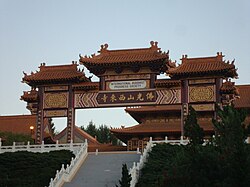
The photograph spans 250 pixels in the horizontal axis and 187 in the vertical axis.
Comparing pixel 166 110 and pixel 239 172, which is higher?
pixel 166 110

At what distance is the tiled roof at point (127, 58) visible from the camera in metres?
33.4

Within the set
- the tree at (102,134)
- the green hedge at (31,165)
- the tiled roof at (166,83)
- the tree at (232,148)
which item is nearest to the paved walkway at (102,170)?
the green hedge at (31,165)

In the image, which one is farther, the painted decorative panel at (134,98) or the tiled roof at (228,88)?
the painted decorative panel at (134,98)

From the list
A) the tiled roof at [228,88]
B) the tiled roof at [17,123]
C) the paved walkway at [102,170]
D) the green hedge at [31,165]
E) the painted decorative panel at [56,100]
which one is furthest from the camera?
the tiled roof at [17,123]

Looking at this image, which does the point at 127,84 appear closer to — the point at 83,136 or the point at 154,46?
the point at 154,46

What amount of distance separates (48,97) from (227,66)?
34.3 feet

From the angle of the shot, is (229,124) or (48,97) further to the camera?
(48,97)

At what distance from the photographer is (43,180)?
2589 cm

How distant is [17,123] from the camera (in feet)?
156

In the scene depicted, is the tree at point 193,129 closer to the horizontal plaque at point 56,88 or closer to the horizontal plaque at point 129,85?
the horizontal plaque at point 129,85

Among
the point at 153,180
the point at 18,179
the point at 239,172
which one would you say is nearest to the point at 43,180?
the point at 18,179

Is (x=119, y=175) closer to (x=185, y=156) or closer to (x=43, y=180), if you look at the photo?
(x=43, y=180)

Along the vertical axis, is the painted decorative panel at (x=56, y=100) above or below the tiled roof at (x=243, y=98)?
below

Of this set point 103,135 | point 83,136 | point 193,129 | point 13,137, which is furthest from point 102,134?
point 193,129
